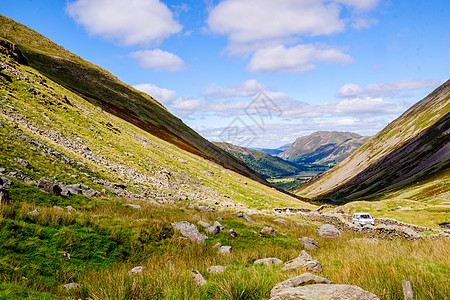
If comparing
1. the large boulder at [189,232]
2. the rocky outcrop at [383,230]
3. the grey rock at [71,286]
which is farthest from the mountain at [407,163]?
the grey rock at [71,286]

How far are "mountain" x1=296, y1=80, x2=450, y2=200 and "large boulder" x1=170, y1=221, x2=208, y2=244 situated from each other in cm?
7744

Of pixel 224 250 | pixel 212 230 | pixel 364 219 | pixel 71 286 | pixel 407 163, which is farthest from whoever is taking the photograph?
pixel 407 163

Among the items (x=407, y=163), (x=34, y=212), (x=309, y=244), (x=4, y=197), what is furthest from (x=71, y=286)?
(x=407, y=163)

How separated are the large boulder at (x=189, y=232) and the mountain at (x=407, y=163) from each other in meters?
77.4

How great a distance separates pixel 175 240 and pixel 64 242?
519 centimetres

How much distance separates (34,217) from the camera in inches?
422

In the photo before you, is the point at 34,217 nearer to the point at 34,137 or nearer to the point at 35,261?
the point at 35,261

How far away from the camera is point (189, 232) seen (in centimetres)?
1439

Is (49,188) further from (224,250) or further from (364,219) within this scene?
(364,219)

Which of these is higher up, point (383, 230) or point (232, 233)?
point (383, 230)

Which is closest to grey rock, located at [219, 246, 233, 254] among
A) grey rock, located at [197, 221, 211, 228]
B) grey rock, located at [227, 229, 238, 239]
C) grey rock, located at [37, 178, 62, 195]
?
grey rock, located at [227, 229, 238, 239]

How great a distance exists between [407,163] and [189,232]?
142148 millimetres

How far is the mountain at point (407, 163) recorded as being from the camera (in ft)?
291

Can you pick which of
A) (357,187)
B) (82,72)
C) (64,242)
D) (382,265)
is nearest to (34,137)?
(64,242)
